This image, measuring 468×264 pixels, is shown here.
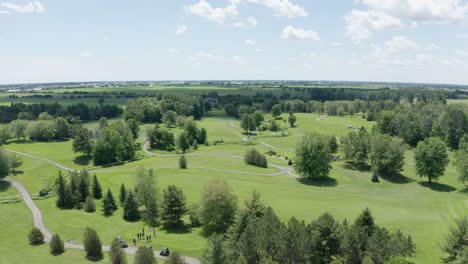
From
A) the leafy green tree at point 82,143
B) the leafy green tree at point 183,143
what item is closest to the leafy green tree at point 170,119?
the leafy green tree at point 183,143

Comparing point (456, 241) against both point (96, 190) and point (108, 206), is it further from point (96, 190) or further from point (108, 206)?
point (96, 190)

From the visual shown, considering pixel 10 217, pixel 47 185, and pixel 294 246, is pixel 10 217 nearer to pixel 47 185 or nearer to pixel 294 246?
pixel 47 185

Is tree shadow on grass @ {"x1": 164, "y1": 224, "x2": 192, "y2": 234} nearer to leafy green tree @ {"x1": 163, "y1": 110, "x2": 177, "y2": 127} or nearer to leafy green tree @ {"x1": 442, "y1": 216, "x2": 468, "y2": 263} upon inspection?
leafy green tree @ {"x1": 442, "y1": 216, "x2": 468, "y2": 263}

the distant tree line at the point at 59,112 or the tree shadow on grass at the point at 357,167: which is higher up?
the distant tree line at the point at 59,112

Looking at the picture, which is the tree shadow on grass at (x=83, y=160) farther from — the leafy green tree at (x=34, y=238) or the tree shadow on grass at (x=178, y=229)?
the tree shadow on grass at (x=178, y=229)

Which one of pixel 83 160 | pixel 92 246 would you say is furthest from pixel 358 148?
pixel 83 160
